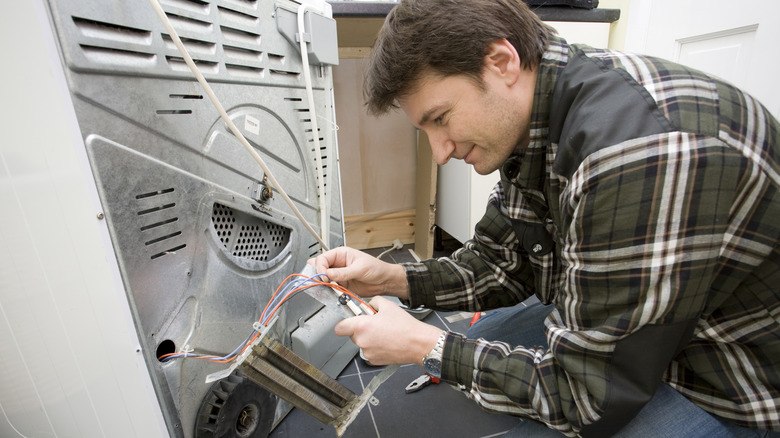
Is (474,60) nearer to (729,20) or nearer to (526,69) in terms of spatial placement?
(526,69)

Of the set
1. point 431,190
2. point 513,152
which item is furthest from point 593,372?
point 431,190

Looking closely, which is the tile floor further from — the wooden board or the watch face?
the wooden board

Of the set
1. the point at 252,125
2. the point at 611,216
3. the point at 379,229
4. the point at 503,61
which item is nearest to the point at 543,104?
the point at 503,61

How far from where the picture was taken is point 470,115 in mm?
611

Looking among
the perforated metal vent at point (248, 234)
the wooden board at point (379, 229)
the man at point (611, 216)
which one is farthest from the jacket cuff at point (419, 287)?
the wooden board at point (379, 229)

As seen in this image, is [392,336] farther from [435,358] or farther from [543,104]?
[543,104]

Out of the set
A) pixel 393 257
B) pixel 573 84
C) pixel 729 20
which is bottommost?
pixel 393 257

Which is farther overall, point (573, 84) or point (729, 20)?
point (729, 20)

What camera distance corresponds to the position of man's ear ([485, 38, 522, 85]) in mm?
584

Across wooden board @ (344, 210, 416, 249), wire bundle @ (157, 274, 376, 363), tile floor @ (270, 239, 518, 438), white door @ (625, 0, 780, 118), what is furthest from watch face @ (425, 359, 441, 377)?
wooden board @ (344, 210, 416, 249)

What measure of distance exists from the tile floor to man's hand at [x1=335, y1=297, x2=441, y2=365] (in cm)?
50

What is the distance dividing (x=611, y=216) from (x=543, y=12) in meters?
1.27

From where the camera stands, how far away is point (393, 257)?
2141 mm

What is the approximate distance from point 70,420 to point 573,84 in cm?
102
